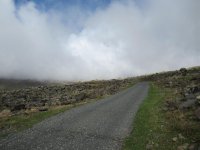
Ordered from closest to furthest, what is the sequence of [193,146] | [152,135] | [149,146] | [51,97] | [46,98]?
[193,146] < [149,146] < [152,135] < [46,98] < [51,97]

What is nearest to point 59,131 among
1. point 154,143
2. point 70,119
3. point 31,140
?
point 31,140

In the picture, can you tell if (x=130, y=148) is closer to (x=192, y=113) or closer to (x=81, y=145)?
(x=81, y=145)

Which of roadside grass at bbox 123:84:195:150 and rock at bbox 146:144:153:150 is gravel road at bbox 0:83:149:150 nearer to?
roadside grass at bbox 123:84:195:150

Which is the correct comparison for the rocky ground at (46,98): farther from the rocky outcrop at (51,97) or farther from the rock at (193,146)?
the rock at (193,146)

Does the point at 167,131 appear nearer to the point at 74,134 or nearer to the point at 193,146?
the point at 193,146

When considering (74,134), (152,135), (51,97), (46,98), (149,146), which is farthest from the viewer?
(51,97)

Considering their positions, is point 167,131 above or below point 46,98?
below

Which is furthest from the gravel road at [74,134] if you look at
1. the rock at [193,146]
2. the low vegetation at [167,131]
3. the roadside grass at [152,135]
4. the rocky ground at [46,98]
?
the rocky ground at [46,98]

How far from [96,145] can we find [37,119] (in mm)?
11808

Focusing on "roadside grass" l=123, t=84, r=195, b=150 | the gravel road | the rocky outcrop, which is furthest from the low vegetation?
the rocky outcrop

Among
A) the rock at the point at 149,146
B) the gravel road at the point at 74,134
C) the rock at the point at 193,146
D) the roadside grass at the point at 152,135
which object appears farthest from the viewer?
the roadside grass at the point at 152,135

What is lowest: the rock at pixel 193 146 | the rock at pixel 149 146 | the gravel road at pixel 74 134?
the rock at pixel 149 146

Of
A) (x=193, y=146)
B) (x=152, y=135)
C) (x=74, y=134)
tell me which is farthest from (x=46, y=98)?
(x=193, y=146)

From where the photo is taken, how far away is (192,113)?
29953 mm
